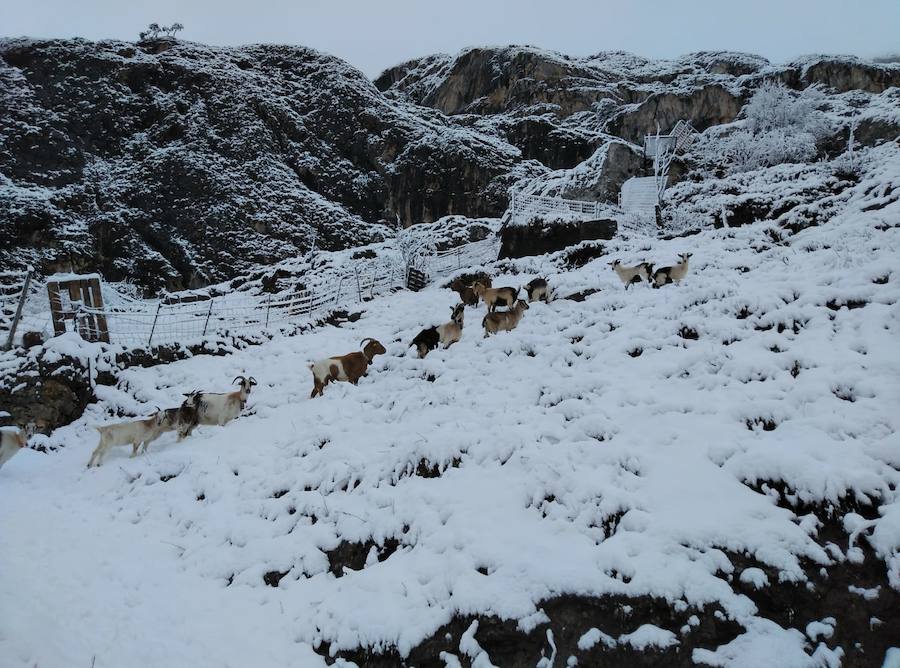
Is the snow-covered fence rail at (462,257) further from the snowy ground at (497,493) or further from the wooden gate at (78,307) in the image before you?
the snowy ground at (497,493)

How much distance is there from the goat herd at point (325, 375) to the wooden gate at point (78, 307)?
108 inches

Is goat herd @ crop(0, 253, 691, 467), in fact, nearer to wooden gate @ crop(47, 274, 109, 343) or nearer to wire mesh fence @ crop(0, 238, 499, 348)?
wooden gate @ crop(47, 274, 109, 343)

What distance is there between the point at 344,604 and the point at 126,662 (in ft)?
5.65

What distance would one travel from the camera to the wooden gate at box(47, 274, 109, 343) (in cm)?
988

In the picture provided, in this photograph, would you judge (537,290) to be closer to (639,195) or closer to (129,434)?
(129,434)

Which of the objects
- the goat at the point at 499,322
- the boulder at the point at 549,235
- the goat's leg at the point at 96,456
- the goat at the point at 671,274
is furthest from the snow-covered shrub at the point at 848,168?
the goat's leg at the point at 96,456

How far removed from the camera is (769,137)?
3125 cm

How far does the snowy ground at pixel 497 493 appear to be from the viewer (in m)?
3.81

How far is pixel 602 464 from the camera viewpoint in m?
4.99

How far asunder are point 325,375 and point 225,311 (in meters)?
7.85

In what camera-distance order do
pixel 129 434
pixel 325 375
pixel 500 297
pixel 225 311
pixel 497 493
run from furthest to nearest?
1. pixel 225 311
2. pixel 500 297
3. pixel 325 375
4. pixel 129 434
5. pixel 497 493

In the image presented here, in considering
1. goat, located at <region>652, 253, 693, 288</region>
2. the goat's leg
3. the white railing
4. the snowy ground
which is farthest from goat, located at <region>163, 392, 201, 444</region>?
the white railing

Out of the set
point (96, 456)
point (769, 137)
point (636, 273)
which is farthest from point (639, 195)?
point (96, 456)

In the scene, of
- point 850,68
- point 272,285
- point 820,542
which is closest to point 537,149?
point 272,285
